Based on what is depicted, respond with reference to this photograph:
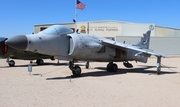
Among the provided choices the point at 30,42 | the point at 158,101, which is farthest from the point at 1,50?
the point at 158,101

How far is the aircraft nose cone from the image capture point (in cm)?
970

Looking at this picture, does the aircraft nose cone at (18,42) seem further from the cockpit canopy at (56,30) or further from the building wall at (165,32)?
the building wall at (165,32)

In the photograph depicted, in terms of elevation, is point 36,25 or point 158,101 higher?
point 36,25

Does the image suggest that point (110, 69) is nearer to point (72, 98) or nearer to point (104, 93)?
point (104, 93)

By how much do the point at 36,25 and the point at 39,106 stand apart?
Answer: 1862 inches

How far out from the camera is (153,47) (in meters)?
41.7

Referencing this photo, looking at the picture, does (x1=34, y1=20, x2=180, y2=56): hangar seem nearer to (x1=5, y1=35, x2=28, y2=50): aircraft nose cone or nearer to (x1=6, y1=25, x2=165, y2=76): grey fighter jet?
(x1=6, y1=25, x2=165, y2=76): grey fighter jet

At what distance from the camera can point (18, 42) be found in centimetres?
973

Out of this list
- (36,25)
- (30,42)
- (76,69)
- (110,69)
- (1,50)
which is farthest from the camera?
(36,25)

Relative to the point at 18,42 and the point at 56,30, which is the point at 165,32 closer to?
the point at 56,30

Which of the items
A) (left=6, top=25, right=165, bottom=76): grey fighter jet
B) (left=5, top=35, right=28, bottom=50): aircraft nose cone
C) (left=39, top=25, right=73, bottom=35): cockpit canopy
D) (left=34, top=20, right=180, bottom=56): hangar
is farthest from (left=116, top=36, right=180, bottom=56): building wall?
(left=5, top=35, right=28, bottom=50): aircraft nose cone

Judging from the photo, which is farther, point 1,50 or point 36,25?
point 36,25

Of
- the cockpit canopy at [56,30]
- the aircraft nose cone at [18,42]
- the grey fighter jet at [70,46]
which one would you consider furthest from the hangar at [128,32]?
the aircraft nose cone at [18,42]

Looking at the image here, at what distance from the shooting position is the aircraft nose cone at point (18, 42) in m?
9.70
